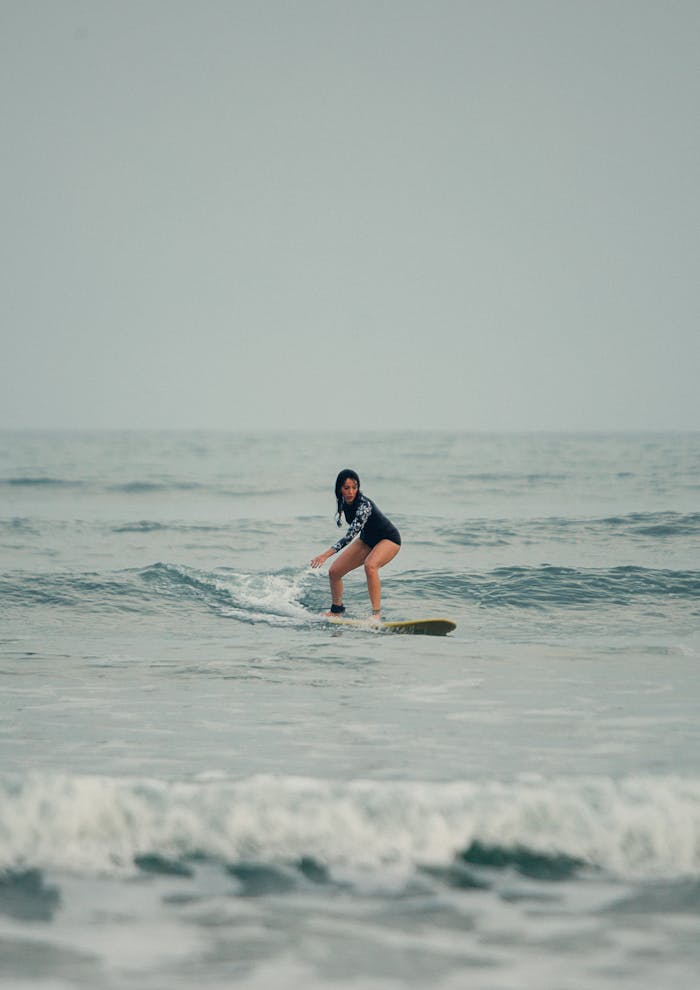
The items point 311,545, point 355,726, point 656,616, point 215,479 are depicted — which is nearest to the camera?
point 355,726

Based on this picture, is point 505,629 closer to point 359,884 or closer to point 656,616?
point 656,616

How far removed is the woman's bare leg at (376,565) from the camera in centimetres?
1278

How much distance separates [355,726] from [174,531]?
17.6 m

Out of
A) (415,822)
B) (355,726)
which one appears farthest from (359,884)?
(355,726)

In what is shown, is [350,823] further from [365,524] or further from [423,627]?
[365,524]

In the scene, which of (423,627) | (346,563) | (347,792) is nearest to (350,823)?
(347,792)

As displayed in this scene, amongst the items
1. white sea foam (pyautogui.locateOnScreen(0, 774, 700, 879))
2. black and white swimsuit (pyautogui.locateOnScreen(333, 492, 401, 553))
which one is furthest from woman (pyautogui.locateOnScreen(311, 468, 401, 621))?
white sea foam (pyautogui.locateOnScreen(0, 774, 700, 879))

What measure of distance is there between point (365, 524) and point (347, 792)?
7661 mm

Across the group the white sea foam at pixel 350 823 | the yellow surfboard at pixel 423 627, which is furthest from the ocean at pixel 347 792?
the yellow surfboard at pixel 423 627

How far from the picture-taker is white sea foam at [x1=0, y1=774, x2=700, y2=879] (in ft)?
16.5

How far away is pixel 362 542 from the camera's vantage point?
13.3m

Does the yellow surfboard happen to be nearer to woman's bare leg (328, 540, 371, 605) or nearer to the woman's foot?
the woman's foot

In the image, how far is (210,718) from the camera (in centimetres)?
757

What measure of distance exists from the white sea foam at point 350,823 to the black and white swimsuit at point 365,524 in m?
7.34
